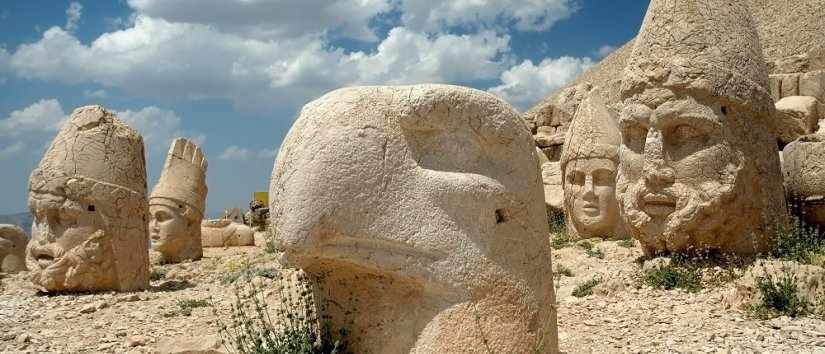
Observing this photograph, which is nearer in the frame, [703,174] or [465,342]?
[465,342]

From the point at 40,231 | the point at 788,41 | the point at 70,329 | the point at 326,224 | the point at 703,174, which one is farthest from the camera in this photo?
the point at 788,41

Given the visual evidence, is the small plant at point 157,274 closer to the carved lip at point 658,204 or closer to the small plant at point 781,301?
the carved lip at point 658,204

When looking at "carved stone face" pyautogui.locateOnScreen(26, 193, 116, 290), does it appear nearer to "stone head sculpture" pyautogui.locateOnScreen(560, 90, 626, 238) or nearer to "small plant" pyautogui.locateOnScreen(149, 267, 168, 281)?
"small plant" pyautogui.locateOnScreen(149, 267, 168, 281)

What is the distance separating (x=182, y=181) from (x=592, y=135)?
6.80 meters

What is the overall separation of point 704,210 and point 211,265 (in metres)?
7.69

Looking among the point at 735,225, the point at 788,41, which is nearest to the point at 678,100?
the point at 735,225

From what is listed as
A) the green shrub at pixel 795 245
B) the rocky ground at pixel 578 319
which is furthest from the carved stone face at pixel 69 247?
the green shrub at pixel 795 245

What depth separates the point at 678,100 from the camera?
573 centimetres

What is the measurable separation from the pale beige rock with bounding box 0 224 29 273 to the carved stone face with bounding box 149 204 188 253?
1.98 metres

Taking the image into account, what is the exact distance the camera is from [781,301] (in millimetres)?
4512

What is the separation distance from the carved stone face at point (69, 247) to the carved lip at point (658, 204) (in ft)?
18.8

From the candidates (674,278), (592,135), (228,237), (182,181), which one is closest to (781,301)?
(674,278)

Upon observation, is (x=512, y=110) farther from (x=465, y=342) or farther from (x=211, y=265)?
(x=211, y=265)

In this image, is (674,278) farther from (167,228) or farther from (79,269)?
(167,228)
